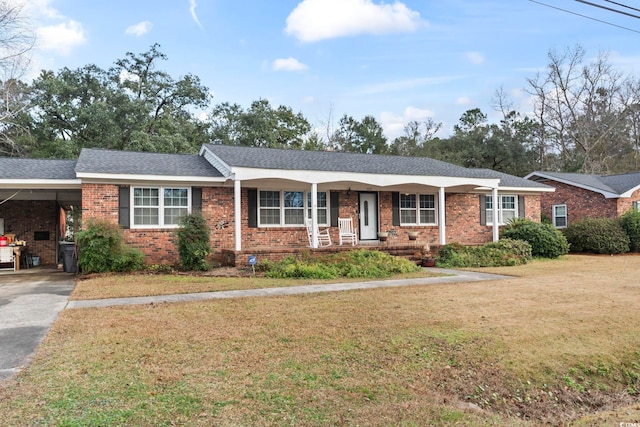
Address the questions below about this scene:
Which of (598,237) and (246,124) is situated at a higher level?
(246,124)

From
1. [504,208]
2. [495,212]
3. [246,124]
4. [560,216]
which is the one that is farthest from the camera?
[246,124]

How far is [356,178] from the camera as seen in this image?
568 inches

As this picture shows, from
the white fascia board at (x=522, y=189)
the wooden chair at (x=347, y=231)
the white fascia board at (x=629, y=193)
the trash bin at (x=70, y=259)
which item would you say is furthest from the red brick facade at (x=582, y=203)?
the trash bin at (x=70, y=259)

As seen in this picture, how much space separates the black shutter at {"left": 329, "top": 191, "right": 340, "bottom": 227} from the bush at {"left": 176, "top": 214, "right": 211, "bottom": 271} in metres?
5.14

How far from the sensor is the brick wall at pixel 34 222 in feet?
49.7

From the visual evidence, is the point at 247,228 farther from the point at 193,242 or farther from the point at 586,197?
the point at 586,197

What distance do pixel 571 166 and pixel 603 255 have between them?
23549mm

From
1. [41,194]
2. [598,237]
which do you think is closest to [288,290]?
[41,194]

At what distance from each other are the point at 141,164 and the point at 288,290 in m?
7.50

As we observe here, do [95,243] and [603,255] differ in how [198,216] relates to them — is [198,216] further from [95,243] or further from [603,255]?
[603,255]

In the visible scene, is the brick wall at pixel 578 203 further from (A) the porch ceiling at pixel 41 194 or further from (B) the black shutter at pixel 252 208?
(A) the porch ceiling at pixel 41 194

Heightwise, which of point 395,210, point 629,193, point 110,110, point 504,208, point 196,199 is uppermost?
point 110,110

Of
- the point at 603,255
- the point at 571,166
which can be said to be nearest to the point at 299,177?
the point at 603,255

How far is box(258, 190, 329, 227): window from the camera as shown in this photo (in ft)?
48.6
